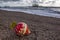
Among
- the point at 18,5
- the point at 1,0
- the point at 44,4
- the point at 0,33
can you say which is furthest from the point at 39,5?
the point at 0,33

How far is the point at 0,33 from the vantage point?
438 centimetres

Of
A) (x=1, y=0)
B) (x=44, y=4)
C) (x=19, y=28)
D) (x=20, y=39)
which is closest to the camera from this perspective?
(x=19, y=28)

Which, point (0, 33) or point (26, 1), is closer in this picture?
point (0, 33)

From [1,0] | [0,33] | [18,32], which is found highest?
[18,32]

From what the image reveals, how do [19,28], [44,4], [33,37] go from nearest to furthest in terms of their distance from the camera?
[19,28], [33,37], [44,4]

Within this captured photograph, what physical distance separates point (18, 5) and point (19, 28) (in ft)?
65.4

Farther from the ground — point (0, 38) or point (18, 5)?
point (0, 38)

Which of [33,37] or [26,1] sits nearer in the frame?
[33,37]

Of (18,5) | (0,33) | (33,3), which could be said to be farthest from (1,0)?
(0,33)

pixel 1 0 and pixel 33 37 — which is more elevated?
pixel 33 37

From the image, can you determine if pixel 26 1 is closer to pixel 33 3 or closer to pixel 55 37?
pixel 33 3

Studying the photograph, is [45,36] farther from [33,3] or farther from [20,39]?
[33,3]

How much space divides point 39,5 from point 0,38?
18560mm

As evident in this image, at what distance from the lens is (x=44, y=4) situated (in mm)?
21938
